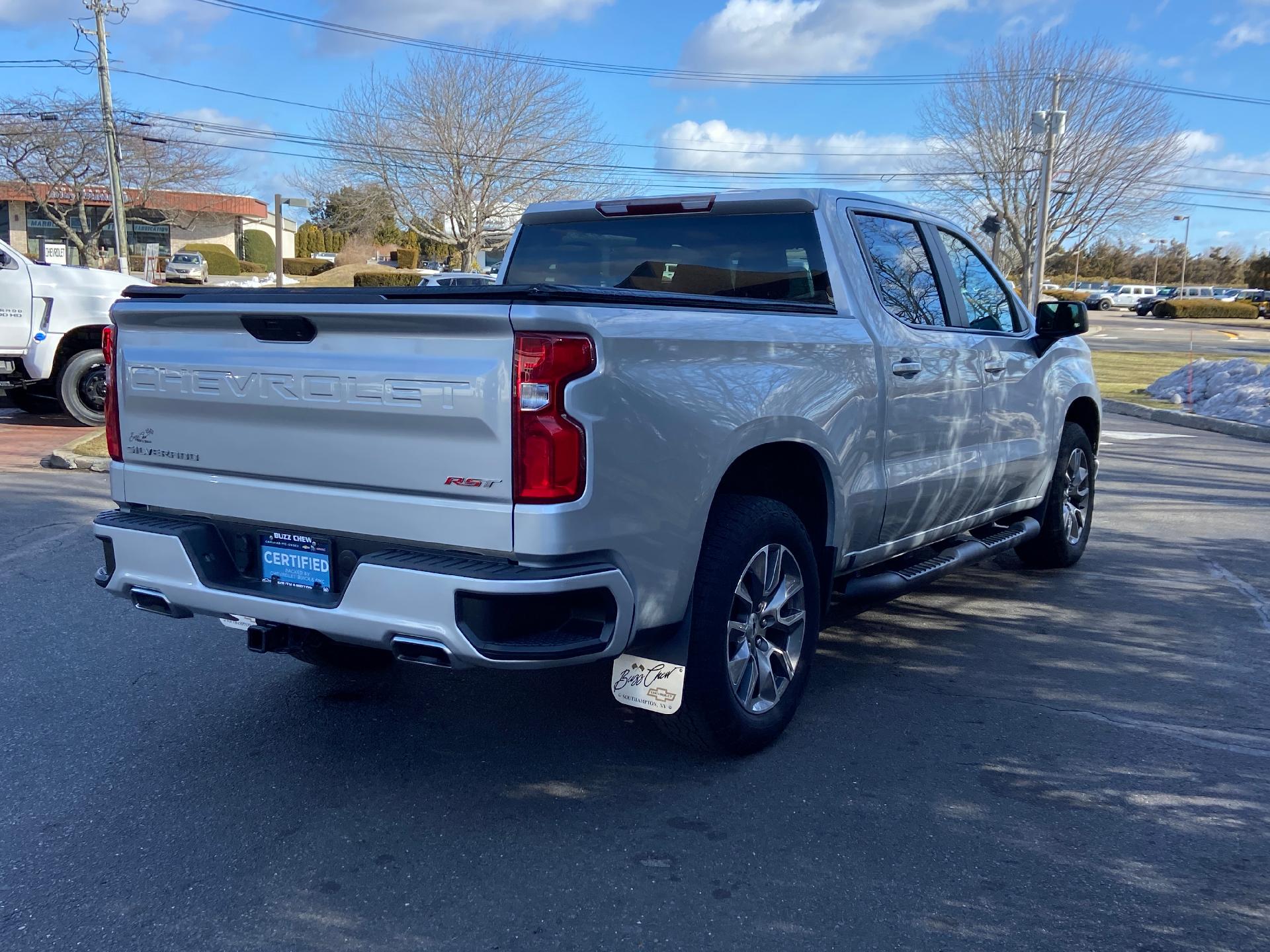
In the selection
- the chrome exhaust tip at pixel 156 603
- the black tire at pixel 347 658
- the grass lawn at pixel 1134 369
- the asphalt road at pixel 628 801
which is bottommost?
the asphalt road at pixel 628 801

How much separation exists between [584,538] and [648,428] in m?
0.41

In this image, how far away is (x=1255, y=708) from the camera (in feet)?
15.5

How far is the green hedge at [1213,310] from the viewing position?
6125cm

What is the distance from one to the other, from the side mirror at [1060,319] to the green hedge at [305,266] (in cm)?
6234

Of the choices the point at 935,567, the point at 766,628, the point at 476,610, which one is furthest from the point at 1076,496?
the point at 476,610

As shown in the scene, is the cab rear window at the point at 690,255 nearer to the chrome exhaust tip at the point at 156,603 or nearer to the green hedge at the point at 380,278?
the chrome exhaust tip at the point at 156,603

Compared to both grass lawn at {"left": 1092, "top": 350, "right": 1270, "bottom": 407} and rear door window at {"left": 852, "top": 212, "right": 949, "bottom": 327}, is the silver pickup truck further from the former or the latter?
grass lawn at {"left": 1092, "top": 350, "right": 1270, "bottom": 407}

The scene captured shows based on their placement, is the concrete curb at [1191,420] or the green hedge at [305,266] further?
the green hedge at [305,266]

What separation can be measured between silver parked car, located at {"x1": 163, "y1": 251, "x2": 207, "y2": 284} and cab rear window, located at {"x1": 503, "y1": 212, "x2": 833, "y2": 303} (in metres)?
46.5

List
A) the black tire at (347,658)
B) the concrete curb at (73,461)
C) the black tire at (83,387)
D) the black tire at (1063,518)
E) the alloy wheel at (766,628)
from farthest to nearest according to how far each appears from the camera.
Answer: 1. the black tire at (83,387)
2. the concrete curb at (73,461)
3. the black tire at (1063,518)
4. the black tire at (347,658)
5. the alloy wheel at (766,628)

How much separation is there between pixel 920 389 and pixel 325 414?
2.65 meters

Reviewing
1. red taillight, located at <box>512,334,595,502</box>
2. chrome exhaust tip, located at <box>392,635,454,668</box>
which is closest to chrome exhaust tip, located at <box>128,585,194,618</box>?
chrome exhaust tip, located at <box>392,635,454,668</box>

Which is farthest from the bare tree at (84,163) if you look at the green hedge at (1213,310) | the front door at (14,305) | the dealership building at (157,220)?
the green hedge at (1213,310)

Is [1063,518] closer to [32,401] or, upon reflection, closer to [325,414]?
[325,414]
